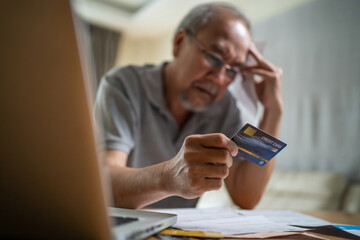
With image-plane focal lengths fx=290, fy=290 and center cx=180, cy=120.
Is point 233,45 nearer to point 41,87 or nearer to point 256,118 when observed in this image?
point 256,118

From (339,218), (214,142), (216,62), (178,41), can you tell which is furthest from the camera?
(178,41)

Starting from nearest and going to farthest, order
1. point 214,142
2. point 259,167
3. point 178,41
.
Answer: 1. point 214,142
2. point 259,167
3. point 178,41

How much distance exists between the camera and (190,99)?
1202mm

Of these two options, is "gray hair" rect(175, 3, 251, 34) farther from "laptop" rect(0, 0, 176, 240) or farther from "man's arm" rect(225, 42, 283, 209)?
"laptop" rect(0, 0, 176, 240)

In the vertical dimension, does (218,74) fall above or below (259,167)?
above

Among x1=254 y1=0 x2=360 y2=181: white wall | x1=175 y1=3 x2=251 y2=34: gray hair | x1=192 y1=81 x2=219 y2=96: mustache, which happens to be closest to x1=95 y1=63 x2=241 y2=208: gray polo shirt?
x1=192 y1=81 x2=219 y2=96: mustache

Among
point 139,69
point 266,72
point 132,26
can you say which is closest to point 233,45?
point 266,72

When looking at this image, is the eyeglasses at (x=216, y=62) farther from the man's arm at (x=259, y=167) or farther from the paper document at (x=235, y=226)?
the paper document at (x=235, y=226)

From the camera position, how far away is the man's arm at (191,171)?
0.53m

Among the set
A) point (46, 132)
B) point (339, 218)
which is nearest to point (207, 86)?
point (339, 218)

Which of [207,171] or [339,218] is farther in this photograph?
[339,218]

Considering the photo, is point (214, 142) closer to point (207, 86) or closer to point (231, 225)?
point (231, 225)

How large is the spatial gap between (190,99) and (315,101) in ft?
4.41

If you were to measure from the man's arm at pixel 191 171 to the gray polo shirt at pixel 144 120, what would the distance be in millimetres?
324
